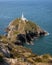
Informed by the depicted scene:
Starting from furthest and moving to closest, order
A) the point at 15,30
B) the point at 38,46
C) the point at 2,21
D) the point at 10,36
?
1. the point at 2,21
2. the point at 15,30
3. the point at 10,36
4. the point at 38,46

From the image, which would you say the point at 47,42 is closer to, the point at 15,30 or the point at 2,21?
the point at 15,30

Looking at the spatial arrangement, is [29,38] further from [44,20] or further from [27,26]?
[44,20]

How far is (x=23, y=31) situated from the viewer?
129125 millimetres

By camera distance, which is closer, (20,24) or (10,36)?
(10,36)

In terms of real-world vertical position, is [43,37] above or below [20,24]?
below

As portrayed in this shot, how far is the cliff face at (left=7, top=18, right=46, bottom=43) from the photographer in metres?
122

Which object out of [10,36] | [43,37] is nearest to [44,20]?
[43,37]

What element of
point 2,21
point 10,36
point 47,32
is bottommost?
point 10,36

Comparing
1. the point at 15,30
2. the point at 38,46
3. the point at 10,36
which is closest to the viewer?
the point at 38,46

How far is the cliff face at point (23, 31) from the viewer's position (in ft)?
400

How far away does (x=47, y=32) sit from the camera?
138 m

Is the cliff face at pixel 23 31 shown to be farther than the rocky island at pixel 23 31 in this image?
Yes

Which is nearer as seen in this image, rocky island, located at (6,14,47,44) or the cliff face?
rocky island, located at (6,14,47,44)

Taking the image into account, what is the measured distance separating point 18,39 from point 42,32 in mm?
21158
